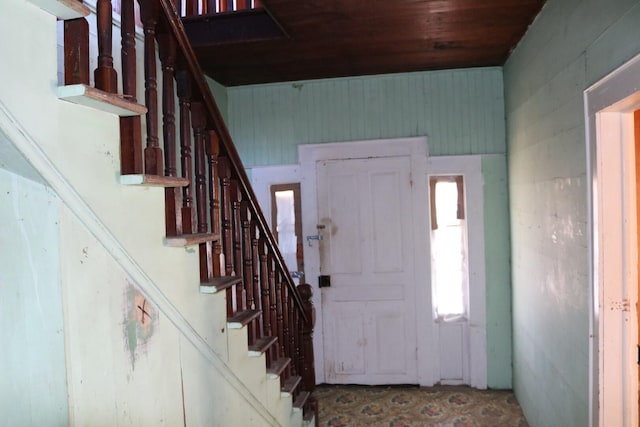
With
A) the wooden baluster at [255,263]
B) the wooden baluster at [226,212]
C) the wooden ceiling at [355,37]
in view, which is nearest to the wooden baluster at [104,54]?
the wooden baluster at [226,212]

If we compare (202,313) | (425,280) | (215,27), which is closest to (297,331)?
(202,313)

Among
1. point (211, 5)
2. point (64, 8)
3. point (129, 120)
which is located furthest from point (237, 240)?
point (211, 5)

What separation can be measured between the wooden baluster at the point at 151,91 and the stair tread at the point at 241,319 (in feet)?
2.36

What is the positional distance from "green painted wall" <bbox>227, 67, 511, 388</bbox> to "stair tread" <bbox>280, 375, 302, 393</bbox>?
1.91 metres

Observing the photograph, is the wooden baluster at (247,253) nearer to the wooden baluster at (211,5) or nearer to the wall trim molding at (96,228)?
the wall trim molding at (96,228)

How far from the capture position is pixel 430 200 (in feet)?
12.5

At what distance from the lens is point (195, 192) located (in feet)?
5.67

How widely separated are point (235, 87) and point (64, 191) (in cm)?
313

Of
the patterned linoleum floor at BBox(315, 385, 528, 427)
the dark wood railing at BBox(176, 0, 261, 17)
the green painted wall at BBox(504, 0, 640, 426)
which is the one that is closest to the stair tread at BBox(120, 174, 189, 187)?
the green painted wall at BBox(504, 0, 640, 426)

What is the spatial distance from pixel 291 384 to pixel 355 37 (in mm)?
2180

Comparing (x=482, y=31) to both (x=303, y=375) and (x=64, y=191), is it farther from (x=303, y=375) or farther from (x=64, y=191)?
(x=64, y=191)

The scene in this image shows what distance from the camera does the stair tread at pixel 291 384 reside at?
93.3 inches

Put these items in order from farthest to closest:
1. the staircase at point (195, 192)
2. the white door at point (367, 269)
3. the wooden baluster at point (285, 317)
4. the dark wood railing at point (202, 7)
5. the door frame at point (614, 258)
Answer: the white door at point (367, 269) → the dark wood railing at point (202, 7) → the wooden baluster at point (285, 317) → the door frame at point (614, 258) → the staircase at point (195, 192)

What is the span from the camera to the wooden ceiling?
8.24 feet
